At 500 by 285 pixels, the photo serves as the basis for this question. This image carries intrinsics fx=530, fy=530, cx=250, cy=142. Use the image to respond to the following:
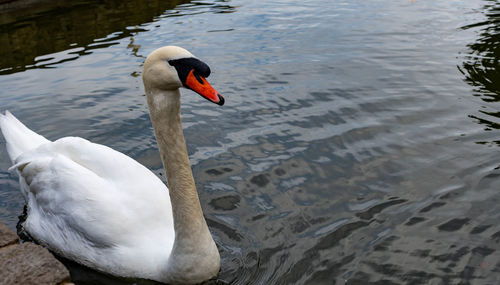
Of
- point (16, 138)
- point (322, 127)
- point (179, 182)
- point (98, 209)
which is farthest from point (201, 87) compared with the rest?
point (322, 127)

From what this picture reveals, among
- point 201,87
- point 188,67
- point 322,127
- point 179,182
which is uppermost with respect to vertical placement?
point 188,67

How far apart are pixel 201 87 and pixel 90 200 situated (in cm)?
153

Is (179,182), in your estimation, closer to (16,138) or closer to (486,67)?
(16,138)

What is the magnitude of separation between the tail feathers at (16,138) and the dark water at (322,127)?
1.74 feet

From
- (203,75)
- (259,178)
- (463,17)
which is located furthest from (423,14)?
(203,75)

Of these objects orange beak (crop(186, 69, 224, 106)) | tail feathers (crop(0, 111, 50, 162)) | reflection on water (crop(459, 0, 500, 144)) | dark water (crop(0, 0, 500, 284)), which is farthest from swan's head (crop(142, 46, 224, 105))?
reflection on water (crop(459, 0, 500, 144))

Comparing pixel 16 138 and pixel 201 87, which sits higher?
pixel 201 87

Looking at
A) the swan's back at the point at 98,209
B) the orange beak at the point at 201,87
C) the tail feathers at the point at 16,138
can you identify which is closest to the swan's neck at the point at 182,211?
the swan's back at the point at 98,209

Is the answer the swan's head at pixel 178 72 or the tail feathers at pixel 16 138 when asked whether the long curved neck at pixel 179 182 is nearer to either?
the swan's head at pixel 178 72

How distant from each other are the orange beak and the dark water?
1482 millimetres

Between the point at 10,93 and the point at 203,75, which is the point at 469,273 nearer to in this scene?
the point at 203,75

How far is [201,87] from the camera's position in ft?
10.4

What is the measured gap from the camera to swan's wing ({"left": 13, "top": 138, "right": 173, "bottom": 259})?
13.1ft

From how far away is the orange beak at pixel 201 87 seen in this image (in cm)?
314
